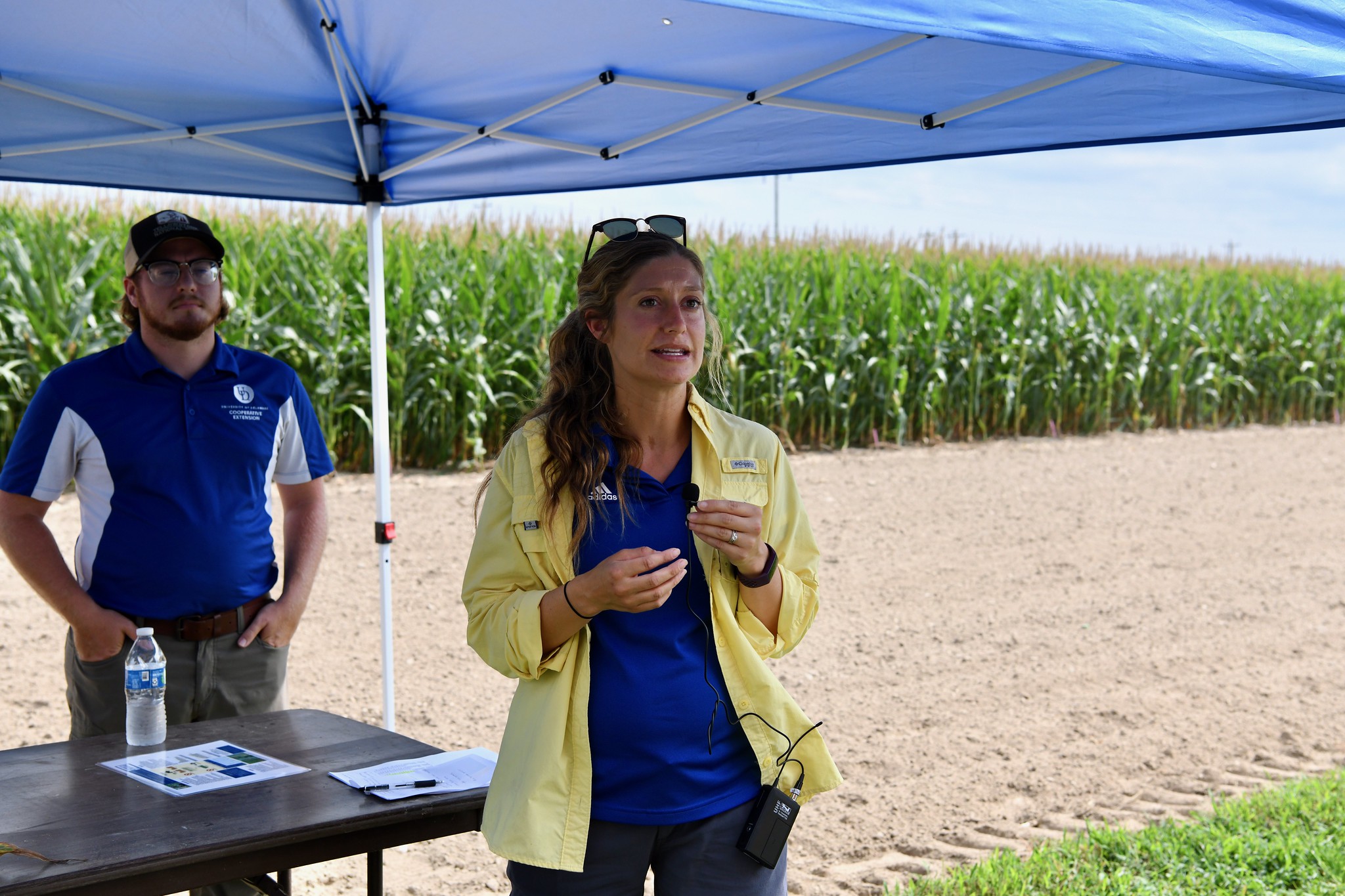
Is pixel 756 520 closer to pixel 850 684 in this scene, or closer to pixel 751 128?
pixel 751 128

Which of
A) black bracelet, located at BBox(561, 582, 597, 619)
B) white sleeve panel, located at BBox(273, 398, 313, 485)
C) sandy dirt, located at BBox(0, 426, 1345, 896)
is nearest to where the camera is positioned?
black bracelet, located at BBox(561, 582, 597, 619)

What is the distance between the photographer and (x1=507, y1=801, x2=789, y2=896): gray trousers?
2.09m

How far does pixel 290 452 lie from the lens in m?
3.68

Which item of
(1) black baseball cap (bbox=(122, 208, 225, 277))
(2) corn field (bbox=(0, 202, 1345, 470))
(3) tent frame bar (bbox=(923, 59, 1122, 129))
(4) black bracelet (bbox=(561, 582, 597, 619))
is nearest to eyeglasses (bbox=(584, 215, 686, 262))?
(4) black bracelet (bbox=(561, 582, 597, 619))

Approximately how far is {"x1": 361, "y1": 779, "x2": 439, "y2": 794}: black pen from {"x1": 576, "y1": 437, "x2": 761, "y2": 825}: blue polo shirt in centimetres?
62

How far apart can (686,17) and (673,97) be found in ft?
2.48

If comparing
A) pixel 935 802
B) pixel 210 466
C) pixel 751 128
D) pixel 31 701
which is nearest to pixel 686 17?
pixel 751 128

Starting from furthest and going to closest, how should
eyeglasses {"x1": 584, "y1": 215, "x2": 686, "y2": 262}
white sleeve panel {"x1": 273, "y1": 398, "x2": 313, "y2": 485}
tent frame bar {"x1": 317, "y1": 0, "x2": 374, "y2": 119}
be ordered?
white sleeve panel {"x1": 273, "y1": 398, "x2": 313, "y2": 485}, tent frame bar {"x1": 317, "y1": 0, "x2": 374, "y2": 119}, eyeglasses {"x1": 584, "y1": 215, "x2": 686, "y2": 262}

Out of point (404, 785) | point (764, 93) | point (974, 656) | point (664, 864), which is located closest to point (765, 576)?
point (664, 864)

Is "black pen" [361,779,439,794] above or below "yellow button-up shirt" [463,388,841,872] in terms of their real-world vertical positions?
below

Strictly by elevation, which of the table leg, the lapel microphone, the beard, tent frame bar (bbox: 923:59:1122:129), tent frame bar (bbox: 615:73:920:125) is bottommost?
the table leg

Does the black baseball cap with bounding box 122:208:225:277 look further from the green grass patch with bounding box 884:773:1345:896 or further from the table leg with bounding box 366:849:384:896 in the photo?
the green grass patch with bounding box 884:773:1345:896

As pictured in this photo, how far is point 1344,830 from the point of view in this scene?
4.32m

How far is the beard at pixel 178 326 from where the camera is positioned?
3318 mm
